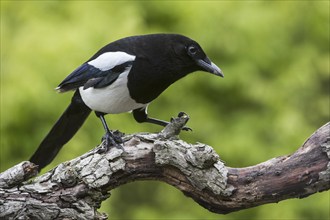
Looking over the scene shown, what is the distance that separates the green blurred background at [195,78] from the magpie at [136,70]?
89 centimetres

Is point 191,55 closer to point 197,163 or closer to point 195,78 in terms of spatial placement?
point 197,163

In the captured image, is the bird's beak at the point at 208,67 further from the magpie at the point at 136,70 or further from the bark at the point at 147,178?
the bark at the point at 147,178

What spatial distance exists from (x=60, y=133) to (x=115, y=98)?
1.94 feet

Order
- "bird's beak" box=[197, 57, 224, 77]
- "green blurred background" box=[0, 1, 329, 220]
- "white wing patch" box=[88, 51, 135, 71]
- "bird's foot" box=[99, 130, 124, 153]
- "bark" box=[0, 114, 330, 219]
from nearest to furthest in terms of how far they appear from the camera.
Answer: "bark" box=[0, 114, 330, 219], "bird's foot" box=[99, 130, 124, 153], "bird's beak" box=[197, 57, 224, 77], "white wing patch" box=[88, 51, 135, 71], "green blurred background" box=[0, 1, 329, 220]

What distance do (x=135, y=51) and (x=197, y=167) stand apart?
935mm

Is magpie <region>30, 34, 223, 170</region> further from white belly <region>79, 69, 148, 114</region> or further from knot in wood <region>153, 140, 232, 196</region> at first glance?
knot in wood <region>153, 140, 232, 196</region>

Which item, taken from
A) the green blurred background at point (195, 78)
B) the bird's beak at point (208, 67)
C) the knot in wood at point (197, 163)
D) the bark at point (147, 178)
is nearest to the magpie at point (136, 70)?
the bird's beak at point (208, 67)

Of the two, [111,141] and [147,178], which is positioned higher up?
[111,141]

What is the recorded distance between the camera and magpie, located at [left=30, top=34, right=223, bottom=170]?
367cm

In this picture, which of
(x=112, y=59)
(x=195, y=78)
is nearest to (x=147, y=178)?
(x=112, y=59)

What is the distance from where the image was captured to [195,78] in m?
5.67

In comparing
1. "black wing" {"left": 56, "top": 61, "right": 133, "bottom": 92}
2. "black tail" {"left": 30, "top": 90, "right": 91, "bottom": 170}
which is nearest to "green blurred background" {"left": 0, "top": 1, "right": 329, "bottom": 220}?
"black tail" {"left": 30, "top": 90, "right": 91, "bottom": 170}

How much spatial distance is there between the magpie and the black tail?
0.27 m

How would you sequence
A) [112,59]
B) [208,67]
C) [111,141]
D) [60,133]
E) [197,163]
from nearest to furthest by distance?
[197,163]
[111,141]
[208,67]
[112,59]
[60,133]
